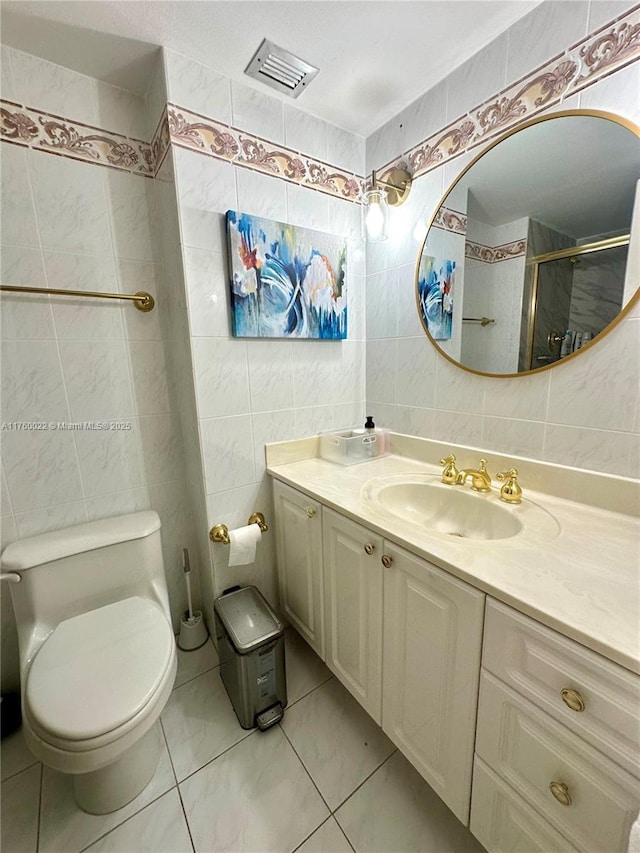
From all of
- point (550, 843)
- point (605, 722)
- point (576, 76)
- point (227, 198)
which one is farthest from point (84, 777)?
point (576, 76)

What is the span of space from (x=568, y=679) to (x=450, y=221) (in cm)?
134

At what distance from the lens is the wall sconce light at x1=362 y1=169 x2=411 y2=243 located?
1291mm

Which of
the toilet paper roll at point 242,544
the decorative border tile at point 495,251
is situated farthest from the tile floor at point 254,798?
the decorative border tile at point 495,251

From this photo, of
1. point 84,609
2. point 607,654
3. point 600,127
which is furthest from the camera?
point 84,609

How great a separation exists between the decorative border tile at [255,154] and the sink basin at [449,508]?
1219mm

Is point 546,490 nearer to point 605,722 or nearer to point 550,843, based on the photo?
point 605,722

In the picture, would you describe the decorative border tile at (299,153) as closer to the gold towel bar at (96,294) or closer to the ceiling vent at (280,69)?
the ceiling vent at (280,69)

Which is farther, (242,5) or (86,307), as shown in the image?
(86,307)

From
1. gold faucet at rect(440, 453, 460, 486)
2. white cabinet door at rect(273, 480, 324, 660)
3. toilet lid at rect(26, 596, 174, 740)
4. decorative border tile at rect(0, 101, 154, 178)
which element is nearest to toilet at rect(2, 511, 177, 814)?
toilet lid at rect(26, 596, 174, 740)

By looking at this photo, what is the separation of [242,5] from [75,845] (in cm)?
230

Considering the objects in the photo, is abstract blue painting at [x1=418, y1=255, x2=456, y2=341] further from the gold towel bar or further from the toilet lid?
the toilet lid

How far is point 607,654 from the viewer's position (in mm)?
520

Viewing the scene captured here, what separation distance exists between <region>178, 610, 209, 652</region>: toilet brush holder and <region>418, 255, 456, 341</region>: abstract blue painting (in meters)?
1.60

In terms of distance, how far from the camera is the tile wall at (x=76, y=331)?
1.10 metres
